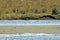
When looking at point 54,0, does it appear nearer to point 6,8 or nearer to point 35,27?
point 6,8

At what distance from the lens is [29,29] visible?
18.5 ft

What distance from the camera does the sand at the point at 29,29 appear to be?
5.41 meters

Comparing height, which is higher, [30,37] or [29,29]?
[30,37]

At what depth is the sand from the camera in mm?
5410

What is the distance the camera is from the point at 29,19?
24.3 feet

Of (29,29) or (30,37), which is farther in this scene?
(29,29)

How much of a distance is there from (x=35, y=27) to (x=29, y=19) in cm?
160

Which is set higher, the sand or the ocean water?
the ocean water

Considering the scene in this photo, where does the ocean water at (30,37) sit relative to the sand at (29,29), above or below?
above

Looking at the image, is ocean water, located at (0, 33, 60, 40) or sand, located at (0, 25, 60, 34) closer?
ocean water, located at (0, 33, 60, 40)

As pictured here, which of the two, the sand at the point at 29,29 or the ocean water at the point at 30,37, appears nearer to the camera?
the ocean water at the point at 30,37

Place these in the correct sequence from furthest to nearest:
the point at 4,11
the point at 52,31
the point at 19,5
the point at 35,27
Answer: the point at 19,5, the point at 4,11, the point at 35,27, the point at 52,31

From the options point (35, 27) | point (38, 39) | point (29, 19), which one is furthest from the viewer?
point (29, 19)


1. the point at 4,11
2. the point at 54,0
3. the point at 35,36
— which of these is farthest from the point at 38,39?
the point at 54,0
